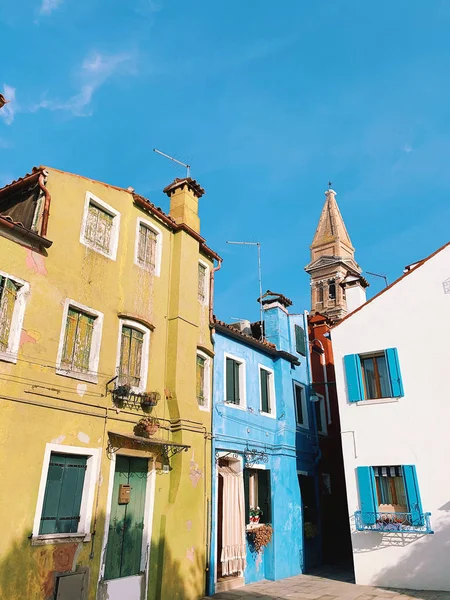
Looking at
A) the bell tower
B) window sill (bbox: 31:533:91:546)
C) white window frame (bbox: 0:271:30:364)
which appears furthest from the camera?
the bell tower

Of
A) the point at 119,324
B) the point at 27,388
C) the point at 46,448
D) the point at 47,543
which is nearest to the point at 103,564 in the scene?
the point at 47,543

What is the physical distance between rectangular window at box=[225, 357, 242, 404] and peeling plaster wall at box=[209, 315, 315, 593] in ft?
1.02

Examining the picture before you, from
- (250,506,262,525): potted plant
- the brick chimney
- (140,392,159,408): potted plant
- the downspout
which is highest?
the brick chimney

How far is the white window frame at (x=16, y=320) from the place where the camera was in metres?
9.24

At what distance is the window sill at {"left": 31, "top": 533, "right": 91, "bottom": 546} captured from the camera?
886cm

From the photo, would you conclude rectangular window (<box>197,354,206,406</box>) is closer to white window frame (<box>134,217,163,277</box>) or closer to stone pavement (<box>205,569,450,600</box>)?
white window frame (<box>134,217,163,277</box>)

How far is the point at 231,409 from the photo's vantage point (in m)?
14.9

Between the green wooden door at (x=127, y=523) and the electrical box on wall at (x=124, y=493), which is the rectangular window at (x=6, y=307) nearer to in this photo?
the green wooden door at (x=127, y=523)

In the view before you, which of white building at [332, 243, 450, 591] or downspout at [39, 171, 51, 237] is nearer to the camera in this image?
downspout at [39, 171, 51, 237]

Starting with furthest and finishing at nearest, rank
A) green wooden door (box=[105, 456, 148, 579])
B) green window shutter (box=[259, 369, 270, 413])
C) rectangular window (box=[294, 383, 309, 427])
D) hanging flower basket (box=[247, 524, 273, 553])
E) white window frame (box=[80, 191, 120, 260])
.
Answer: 1. rectangular window (box=[294, 383, 309, 427])
2. green window shutter (box=[259, 369, 270, 413])
3. hanging flower basket (box=[247, 524, 273, 553])
4. white window frame (box=[80, 191, 120, 260])
5. green wooden door (box=[105, 456, 148, 579])

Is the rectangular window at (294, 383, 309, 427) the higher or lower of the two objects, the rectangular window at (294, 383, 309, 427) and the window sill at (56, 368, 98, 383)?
the higher

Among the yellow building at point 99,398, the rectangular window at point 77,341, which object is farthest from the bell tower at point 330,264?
the rectangular window at point 77,341

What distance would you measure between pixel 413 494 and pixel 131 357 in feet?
27.9

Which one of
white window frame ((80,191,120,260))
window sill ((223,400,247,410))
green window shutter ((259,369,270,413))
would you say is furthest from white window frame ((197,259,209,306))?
white window frame ((80,191,120,260))
